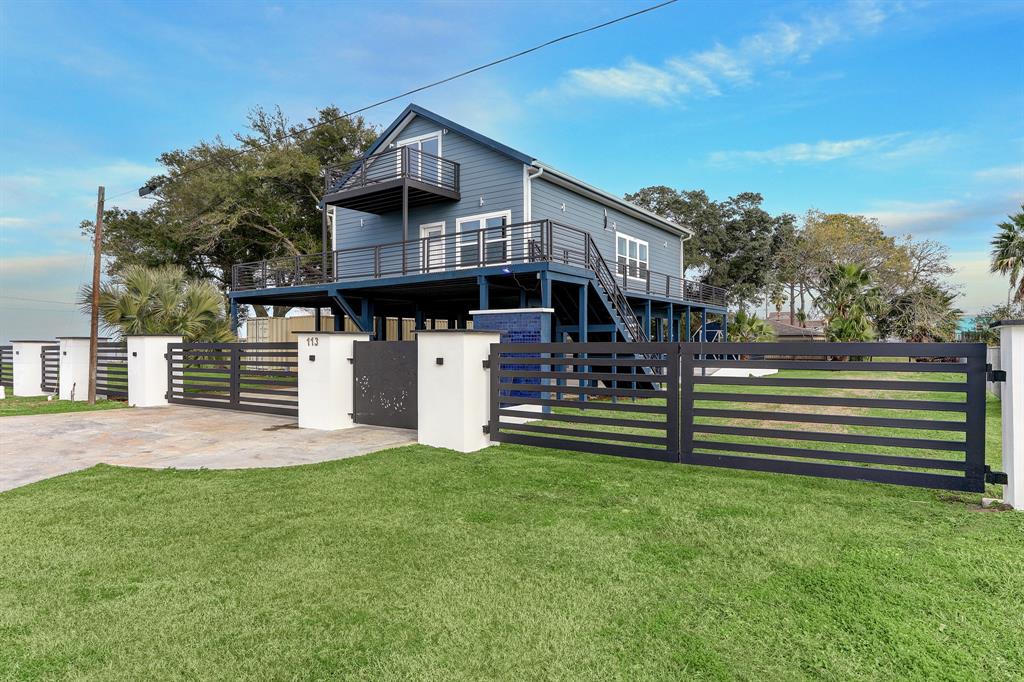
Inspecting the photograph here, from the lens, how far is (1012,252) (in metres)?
24.1

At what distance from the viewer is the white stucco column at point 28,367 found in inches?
673

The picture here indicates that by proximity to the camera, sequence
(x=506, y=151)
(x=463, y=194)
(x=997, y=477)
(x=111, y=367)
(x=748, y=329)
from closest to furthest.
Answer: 1. (x=997, y=477)
2. (x=111, y=367)
3. (x=506, y=151)
4. (x=463, y=194)
5. (x=748, y=329)

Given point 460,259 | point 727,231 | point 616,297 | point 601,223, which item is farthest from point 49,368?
point 727,231

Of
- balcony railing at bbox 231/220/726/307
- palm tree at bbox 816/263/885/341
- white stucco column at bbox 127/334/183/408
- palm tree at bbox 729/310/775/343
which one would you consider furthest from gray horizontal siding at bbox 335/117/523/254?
palm tree at bbox 816/263/885/341

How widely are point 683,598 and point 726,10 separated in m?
10.3

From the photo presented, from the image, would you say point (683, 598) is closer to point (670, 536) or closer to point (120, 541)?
point (670, 536)

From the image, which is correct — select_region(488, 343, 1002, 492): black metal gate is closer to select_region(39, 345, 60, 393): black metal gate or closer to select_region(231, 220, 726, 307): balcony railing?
select_region(231, 220, 726, 307): balcony railing

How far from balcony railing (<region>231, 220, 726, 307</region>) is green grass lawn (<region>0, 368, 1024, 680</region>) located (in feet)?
28.4

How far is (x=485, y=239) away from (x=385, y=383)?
303 inches

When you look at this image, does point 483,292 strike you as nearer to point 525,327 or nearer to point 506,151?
point 525,327

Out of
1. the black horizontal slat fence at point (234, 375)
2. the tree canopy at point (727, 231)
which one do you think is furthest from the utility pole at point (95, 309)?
the tree canopy at point (727, 231)

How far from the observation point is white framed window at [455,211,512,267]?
1582cm

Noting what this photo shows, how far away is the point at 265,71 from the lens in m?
17.0

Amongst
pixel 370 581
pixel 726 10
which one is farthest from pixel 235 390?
pixel 726 10
